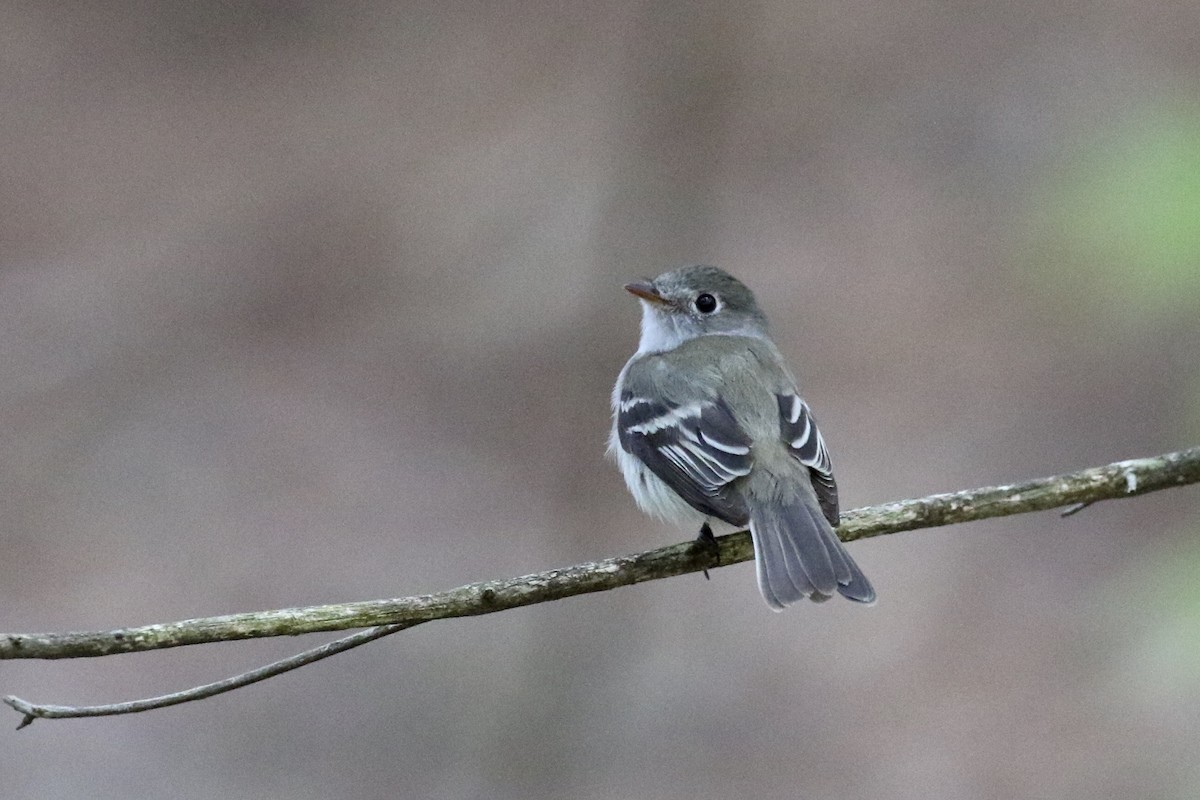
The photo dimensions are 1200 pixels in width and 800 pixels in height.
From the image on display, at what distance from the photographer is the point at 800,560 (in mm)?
3799

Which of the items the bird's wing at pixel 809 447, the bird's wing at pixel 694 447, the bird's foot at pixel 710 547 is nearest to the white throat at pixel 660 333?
the bird's wing at pixel 694 447

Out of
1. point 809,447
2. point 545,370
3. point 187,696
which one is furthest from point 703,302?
point 545,370

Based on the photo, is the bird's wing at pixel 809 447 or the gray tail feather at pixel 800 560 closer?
the gray tail feather at pixel 800 560

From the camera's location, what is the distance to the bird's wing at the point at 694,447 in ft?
13.4

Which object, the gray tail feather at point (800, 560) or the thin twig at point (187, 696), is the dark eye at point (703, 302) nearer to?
the gray tail feather at point (800, 560)

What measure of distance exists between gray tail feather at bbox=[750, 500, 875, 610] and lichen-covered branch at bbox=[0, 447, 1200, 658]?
9 centimetres

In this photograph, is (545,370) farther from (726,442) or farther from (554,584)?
(554,584)

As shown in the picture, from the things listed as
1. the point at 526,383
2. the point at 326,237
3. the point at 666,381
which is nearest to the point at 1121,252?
the point at 666,381

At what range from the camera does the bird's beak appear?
533 cm

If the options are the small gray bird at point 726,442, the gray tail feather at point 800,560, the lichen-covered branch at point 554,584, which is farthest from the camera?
the small gray bird at point 726,442

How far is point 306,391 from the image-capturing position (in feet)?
29.1

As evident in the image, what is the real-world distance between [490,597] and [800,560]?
1.02 m

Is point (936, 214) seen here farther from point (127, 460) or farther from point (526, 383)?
point (127, 460)

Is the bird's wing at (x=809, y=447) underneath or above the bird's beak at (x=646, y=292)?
underneath
